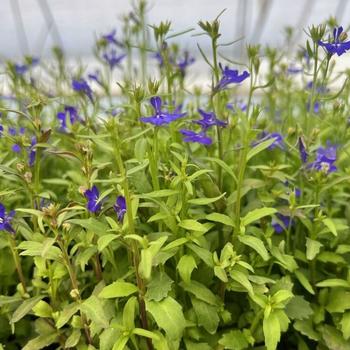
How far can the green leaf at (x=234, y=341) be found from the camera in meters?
0.86

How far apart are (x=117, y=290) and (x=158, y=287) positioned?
0.21 ft

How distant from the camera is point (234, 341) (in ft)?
2.86

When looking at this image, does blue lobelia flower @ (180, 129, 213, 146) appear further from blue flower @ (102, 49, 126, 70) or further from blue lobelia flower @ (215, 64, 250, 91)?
blue flower @ (102, 49, 126, 70)

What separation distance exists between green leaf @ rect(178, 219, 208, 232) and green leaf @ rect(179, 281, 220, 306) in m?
0.11

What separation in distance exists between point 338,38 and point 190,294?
1.68 ft

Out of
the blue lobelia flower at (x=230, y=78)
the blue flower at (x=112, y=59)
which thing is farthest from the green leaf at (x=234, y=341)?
the blue flower at (x=112, y=59)

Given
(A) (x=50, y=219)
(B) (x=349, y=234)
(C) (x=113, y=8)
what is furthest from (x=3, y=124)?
(C) (x=113, y=8)

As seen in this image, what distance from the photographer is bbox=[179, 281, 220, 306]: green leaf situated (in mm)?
843

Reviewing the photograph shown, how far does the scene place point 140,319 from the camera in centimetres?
87

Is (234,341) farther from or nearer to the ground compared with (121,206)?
nearer to the ground

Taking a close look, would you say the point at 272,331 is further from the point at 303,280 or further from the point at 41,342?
the point at 41,342

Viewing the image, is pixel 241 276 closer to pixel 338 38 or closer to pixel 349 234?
pixel 349 234

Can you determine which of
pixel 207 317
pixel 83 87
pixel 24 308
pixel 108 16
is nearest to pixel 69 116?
pixel 83 87

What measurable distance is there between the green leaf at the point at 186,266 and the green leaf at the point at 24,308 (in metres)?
0.26
